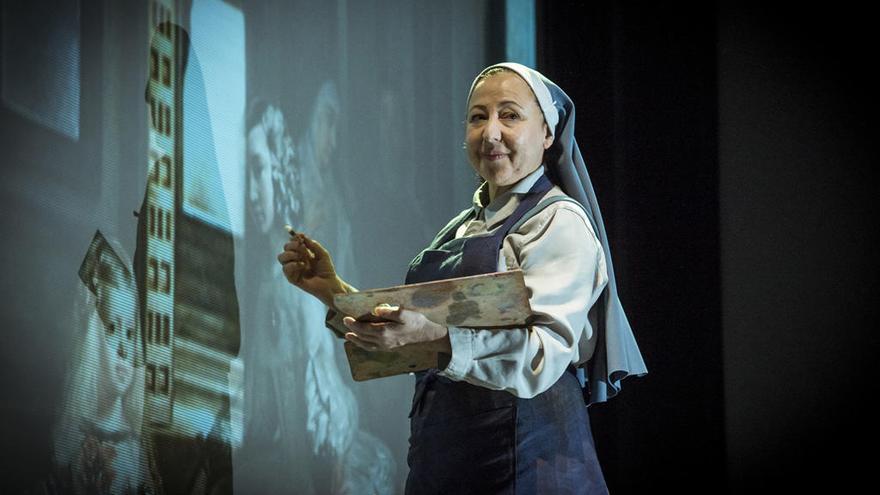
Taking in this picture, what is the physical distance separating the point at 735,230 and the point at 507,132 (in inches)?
55.5

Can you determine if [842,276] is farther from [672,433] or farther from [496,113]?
[496,113]

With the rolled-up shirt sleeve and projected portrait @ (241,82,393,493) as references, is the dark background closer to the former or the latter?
projected portrait @ (241,82,393,493)

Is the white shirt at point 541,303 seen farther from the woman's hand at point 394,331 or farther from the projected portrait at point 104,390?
the projected portrait at point 104,390

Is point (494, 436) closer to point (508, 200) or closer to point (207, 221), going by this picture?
point (508, 200)

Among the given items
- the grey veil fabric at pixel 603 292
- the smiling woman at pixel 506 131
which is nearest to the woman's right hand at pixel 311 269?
the smiling woman at pixel 506 131

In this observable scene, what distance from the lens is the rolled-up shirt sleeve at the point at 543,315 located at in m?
1.71

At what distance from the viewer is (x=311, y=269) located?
2.12 metres

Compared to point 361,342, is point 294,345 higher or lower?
higher

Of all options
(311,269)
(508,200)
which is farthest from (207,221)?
(508,200)

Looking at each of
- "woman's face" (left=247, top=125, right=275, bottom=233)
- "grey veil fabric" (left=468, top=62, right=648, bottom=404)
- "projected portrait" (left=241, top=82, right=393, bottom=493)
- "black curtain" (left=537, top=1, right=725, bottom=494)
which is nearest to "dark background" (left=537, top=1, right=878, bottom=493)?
"black curtain" (left=537, top=1, right=725, bottom=494)

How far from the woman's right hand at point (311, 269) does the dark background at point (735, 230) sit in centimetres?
142

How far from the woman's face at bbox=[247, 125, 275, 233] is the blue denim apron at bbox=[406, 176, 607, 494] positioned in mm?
1210

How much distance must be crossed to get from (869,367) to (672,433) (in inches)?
22.7

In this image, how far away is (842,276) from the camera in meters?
3.05
